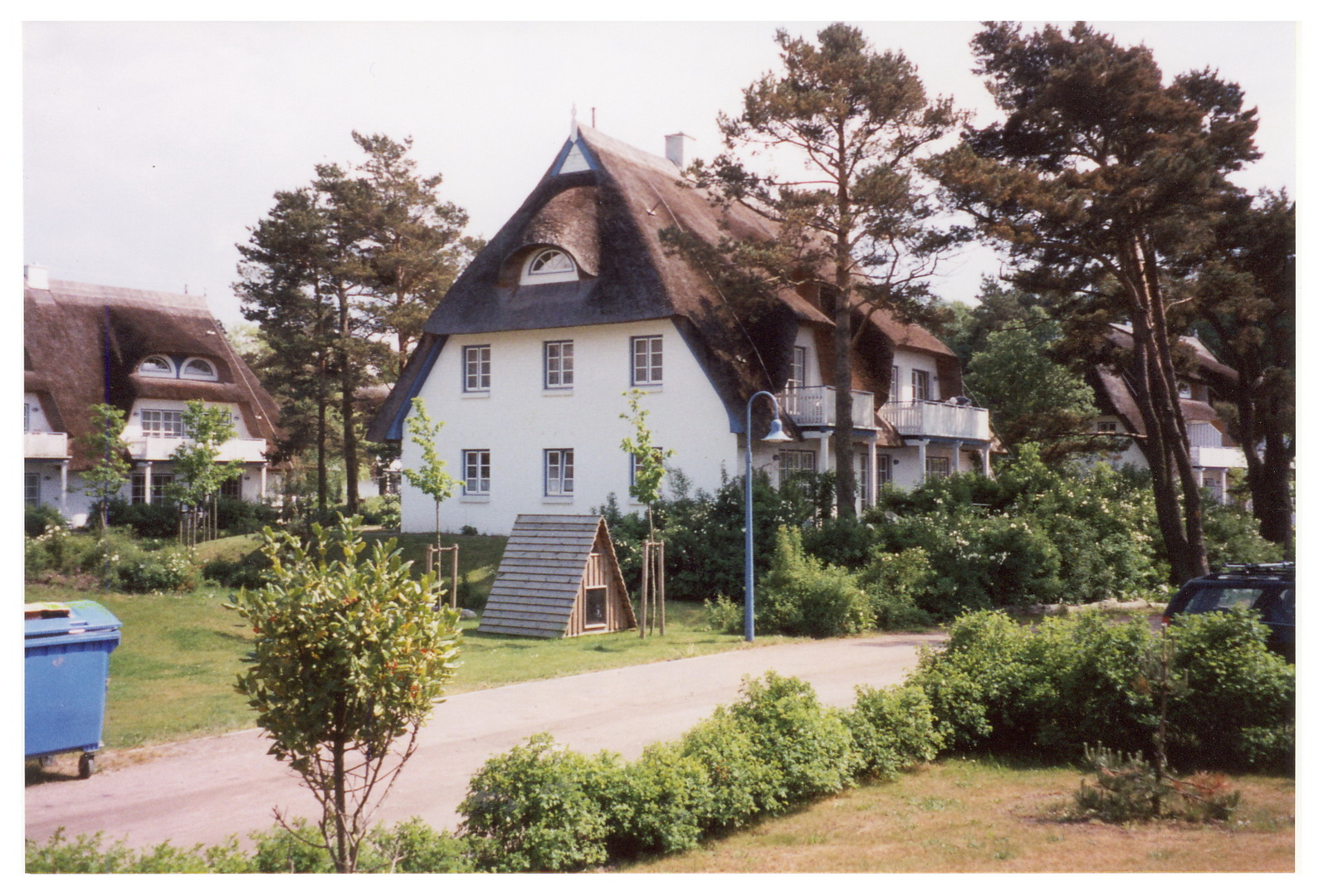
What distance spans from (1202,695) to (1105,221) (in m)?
9.01

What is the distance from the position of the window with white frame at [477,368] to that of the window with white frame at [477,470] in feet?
4.36

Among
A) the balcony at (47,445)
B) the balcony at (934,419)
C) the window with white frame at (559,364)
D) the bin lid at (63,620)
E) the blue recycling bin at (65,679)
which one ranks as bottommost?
the blue recycling bin at (65,679)

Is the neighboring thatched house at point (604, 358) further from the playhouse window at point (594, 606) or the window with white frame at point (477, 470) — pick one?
the playhouse window at point (594, 606)

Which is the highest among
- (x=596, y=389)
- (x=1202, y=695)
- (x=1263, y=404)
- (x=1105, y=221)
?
(x=1105, y=221)

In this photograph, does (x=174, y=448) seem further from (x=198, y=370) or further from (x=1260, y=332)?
(x=1260, y=332)

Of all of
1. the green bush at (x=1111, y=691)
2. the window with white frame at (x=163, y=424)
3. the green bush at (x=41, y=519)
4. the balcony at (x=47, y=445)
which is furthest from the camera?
the window with white frame at (x=163, y=424)

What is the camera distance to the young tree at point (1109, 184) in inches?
496

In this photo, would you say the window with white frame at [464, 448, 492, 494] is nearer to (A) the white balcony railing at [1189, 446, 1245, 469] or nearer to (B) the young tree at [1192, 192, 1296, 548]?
A: (A) the white balcony railing at [1189, 446, 1245, 469]

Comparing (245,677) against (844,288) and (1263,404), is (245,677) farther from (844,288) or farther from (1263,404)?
(844,288)

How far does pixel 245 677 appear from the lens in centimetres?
453

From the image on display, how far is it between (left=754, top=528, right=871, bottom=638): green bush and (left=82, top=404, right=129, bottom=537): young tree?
843cm

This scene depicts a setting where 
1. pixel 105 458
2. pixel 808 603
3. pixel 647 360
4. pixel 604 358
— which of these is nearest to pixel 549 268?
pixel 604 358

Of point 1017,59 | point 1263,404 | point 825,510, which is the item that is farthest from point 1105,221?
point 825,510

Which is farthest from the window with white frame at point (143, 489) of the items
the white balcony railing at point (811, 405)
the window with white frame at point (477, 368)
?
the white balcony railing at point (811, 405)
